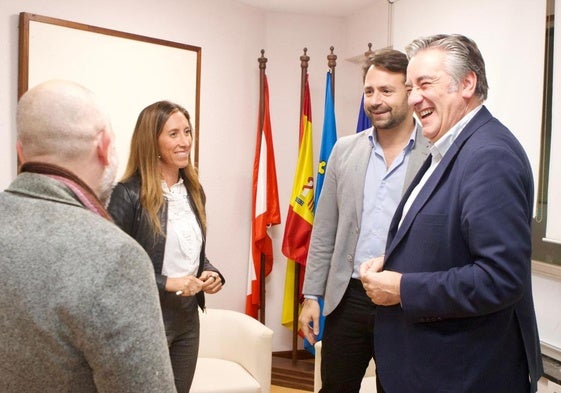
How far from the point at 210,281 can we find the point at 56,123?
1206mm

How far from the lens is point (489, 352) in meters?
1.20

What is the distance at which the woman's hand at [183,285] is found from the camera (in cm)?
185

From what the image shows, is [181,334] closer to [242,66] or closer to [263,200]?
[263,200]

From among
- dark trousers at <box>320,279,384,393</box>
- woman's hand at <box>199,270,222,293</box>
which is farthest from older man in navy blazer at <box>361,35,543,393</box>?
woman's hand at <box>199,270,222,293</box>

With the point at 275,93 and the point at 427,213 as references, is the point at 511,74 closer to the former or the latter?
the point at 427,213

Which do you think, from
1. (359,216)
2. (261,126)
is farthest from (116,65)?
(359,216)

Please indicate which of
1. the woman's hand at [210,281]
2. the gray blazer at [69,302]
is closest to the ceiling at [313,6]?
the woman's hand at [210,281]

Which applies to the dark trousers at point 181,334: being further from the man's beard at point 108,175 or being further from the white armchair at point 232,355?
the man's beard at point 108,175

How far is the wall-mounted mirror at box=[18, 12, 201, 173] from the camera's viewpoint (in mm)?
2590

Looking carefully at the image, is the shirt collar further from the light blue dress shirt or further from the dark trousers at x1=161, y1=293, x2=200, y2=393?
the dark trousers at x1=161, y1=293, x2=200, y2=393

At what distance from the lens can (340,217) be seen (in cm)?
193

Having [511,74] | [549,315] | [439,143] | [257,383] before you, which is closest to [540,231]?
[549,315]

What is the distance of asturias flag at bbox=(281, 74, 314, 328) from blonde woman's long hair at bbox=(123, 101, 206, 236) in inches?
51.9

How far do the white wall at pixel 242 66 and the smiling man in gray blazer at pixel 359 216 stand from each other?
2.80 feet
